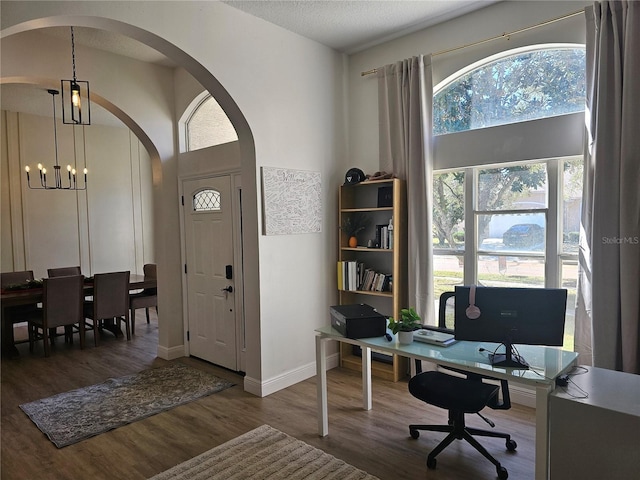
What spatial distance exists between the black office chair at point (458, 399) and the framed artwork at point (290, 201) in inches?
63.9

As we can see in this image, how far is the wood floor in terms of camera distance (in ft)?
8.54

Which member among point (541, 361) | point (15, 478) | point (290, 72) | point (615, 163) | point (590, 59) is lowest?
point (15, 478)

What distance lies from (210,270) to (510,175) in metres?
3.11

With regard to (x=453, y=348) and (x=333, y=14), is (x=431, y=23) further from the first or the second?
(x=453, y=348)

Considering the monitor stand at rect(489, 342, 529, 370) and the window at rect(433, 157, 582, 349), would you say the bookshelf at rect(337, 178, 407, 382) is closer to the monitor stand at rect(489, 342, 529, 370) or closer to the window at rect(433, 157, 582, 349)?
the window at rect(433, 157, 582, 349)

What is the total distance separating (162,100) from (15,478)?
3.73 metres

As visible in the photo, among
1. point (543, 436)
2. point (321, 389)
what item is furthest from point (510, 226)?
point (321, 389)

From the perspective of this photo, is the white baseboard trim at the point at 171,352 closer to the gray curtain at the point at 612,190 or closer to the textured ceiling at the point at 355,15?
the textured ceiling at the point at 355,15

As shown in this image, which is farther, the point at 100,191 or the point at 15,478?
the point at 100,191

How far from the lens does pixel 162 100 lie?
470cm

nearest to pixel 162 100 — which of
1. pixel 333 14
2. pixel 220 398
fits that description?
pixel 333 14

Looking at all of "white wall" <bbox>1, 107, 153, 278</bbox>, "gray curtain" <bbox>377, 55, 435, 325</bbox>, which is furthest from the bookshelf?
"white wall" <bbox>1, 107, 153, 278</bbox>

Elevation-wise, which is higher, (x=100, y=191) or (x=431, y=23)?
(x=431, y=23)

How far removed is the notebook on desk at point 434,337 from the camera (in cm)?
262
